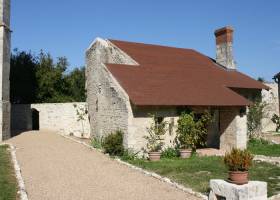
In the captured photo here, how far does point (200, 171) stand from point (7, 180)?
241 inches

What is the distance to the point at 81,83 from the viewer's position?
117ft

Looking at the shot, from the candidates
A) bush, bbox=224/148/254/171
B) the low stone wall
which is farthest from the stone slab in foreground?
the low stone wall

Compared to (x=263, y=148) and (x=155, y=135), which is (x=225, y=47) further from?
(x=155, y=135)

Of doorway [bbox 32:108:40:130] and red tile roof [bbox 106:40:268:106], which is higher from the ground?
red tile roof [bbox 106:40:268:106]

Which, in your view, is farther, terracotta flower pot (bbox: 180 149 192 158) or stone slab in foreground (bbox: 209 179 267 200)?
terracotta flower pot (bbox: 180 149 192 158)

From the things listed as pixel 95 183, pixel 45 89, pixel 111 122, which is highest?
pixel 45 89

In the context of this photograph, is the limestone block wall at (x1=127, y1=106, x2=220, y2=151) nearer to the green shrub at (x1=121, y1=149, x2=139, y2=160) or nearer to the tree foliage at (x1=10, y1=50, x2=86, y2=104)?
the green shrub at (x1=121, y1=149, x2=139, y2=160)

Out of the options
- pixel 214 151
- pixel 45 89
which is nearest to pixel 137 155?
pixel 214 151

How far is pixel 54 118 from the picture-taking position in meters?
26.8

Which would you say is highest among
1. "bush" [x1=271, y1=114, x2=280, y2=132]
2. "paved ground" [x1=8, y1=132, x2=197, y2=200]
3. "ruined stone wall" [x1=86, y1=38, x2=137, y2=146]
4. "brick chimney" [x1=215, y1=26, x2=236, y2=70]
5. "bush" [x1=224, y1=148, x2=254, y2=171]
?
"brick chimney" [x1=215, y1=26, x2=236, y2=70]

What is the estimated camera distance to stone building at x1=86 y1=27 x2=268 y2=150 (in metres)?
15.8

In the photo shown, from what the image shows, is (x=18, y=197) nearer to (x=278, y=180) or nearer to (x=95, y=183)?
(x=95, y=183)

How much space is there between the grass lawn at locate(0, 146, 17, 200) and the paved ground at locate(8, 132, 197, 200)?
1.32 feet

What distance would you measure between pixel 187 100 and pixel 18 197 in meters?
9.47
